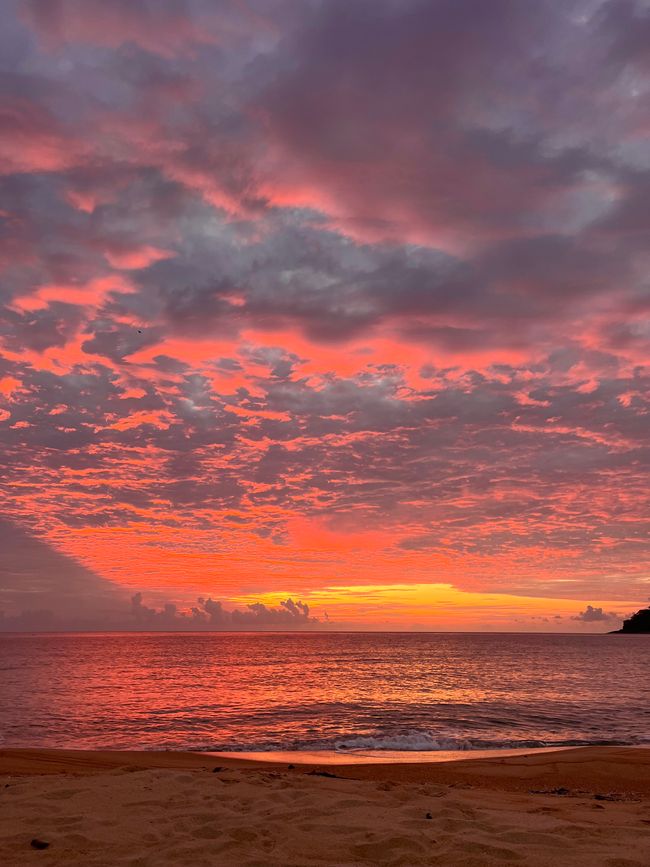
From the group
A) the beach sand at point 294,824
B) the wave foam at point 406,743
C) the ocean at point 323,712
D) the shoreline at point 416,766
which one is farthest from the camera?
the ocean at point 323,712

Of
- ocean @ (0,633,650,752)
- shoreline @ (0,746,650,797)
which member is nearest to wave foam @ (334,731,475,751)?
ocean @ (0,633,650,752)

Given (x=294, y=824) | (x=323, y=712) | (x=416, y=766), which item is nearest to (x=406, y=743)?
(x=416, y=766)

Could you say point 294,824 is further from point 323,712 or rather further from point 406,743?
point 323,712

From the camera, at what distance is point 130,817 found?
→ 7.66 meters

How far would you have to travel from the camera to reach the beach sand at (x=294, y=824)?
625 cm

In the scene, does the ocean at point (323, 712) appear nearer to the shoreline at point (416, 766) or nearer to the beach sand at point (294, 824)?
the shoreline at point (416, 766)

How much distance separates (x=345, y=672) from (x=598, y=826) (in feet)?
210

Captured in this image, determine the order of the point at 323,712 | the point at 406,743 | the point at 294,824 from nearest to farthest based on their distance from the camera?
the point at 294,824, the point at 406,743, the point at 323,712

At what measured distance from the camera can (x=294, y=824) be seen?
7.46 m

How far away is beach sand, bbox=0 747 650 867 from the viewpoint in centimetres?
625

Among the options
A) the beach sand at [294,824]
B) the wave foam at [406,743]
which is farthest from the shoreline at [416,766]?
the beach sand at [294,824]

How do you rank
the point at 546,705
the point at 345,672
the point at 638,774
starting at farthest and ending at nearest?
the point at 345,672
the point at 546,705
the point at 638,774

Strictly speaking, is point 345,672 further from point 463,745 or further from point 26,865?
point 26,865

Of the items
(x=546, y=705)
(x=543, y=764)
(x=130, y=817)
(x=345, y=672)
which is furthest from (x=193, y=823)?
(x=345, y=672)
